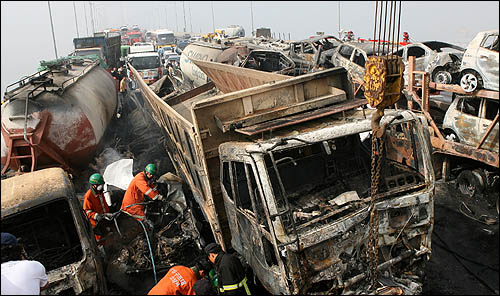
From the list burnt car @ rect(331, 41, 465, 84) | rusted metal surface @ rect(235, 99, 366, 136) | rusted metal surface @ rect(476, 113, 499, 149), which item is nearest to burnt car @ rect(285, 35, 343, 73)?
burnt car @ rect(331, 41, 465, 84)

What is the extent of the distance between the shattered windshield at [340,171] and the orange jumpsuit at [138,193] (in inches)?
78.6

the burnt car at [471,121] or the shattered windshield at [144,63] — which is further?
the shattered windshield at [144,63]

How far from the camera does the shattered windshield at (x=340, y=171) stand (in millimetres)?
4273

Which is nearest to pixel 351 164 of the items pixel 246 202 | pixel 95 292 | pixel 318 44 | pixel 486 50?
pixel 246 202

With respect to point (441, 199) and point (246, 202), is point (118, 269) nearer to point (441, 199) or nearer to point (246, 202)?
point (246, 202)

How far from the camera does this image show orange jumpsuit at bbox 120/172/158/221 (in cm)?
588

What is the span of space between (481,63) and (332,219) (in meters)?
4.21

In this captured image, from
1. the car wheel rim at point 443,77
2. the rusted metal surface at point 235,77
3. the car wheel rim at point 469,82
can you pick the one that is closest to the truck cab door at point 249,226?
the rusted metal surface at point 235,77

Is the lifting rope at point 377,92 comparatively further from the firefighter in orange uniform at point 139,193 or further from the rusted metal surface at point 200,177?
the firefighter in orange uniform at point 139,193

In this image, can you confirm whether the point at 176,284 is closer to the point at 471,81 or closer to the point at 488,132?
the point at 488,132

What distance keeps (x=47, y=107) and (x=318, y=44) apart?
28.8 ft

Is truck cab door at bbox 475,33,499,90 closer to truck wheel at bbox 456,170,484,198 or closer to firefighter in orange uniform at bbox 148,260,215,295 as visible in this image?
truck wheel at bbox 456,170,484,198

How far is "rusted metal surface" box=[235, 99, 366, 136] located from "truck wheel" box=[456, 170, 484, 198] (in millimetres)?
3142

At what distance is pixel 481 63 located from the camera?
20.3ft
